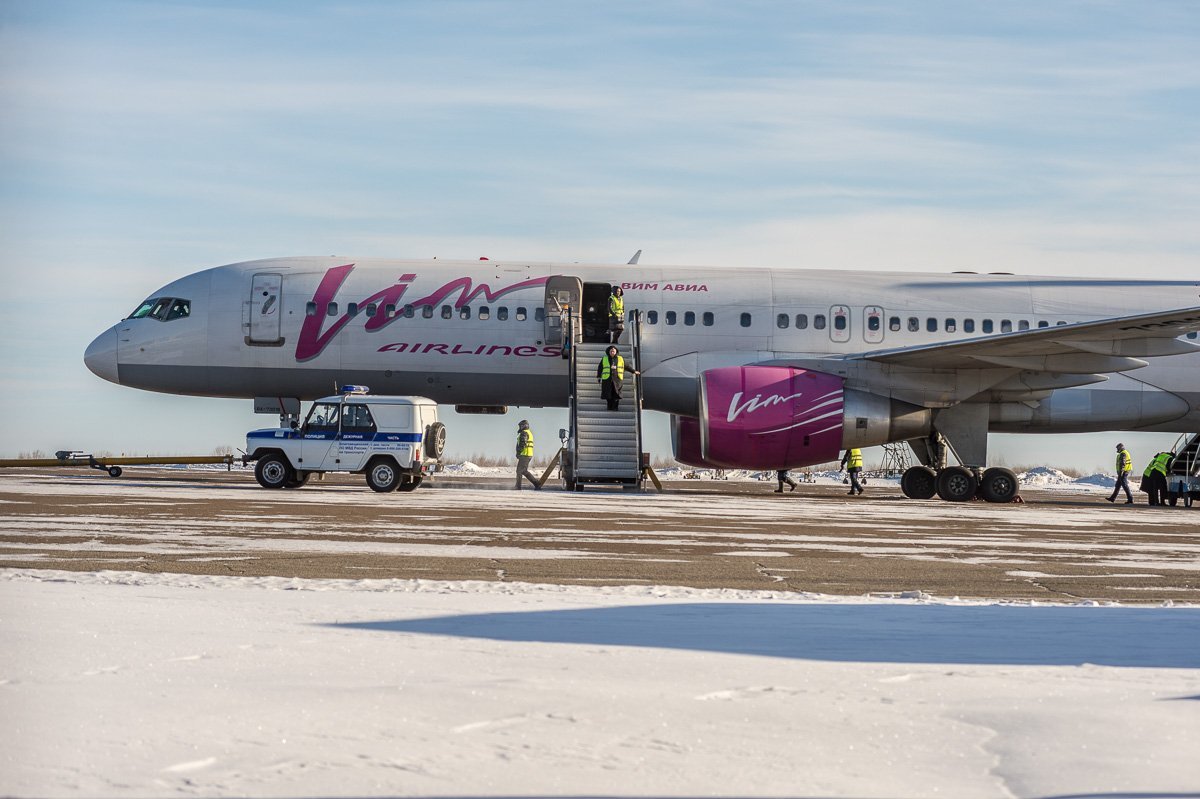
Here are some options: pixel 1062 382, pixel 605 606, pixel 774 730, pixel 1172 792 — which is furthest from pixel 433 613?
pixel 1062 382

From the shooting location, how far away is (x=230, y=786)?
3.50 m

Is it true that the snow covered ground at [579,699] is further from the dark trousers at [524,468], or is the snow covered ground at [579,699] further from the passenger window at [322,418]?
the dark trousers at [524,468]

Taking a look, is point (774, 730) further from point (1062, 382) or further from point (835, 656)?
point (1062, 382)

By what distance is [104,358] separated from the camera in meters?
26.2

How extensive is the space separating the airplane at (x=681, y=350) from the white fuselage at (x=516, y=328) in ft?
0.12

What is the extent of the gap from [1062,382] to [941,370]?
2.48m

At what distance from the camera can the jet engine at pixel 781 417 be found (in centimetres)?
2438

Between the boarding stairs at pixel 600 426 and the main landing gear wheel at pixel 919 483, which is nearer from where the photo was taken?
the boarding stairs at pixel 600 426

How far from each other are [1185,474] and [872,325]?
8234mm

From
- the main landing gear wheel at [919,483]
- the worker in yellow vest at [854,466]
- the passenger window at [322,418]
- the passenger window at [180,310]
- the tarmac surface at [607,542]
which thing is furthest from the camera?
the worker in yellow vest at [854,466]

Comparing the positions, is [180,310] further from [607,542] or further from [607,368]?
→ [607,542]

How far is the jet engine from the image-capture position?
80.0 feet

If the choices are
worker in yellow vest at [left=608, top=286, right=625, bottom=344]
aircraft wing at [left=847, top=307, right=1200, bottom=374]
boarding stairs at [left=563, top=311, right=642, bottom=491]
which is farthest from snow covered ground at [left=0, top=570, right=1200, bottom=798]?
worker in yellow vest at [left=608, top=286, right=625, bottom=344]

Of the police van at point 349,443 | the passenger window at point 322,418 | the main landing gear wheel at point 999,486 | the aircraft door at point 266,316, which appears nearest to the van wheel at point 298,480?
the police van at point 349,443
